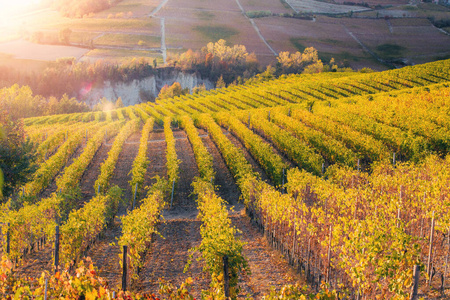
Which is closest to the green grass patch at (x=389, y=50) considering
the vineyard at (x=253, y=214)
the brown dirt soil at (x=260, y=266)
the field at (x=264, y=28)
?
the field at (x=264, y=28)

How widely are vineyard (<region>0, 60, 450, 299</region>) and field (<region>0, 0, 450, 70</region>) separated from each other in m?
87.3

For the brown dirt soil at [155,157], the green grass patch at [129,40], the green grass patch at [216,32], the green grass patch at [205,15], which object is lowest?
the brown dirt soil at [155,157]

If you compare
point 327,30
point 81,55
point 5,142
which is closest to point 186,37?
point 81,55

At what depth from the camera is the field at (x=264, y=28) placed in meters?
123

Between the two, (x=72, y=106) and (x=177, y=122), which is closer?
(x=177, y=122)

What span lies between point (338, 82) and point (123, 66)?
71.6 metres

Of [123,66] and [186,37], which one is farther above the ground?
[186,37]

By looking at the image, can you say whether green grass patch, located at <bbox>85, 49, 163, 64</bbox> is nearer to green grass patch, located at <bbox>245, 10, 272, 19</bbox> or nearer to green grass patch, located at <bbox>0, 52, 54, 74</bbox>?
green grass patch, located at <bbox>0, 52, 54, 74</bbox>

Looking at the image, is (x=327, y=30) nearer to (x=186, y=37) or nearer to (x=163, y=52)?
(x=186, y=37)

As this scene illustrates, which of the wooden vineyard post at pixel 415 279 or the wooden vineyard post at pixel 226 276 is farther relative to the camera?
the wooden vineyard post at pixel 226 276

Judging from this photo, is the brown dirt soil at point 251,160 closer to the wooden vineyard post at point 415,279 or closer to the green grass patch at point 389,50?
the wooden vineyard post at point 415,279

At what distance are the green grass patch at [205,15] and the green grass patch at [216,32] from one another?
27.5ft

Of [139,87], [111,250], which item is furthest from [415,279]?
[139,87]

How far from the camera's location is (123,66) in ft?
355
